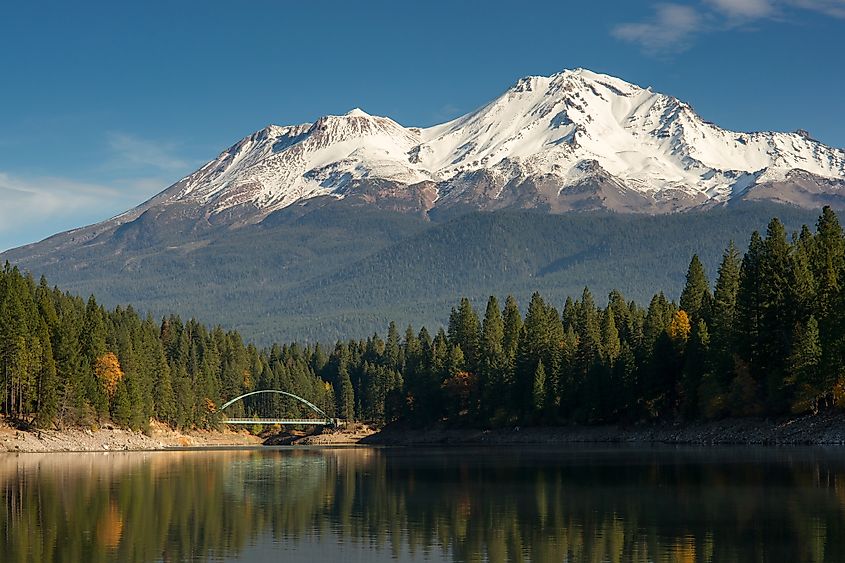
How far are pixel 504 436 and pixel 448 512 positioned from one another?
95614mm

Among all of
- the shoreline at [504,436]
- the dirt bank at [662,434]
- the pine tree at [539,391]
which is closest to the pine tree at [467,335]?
the shoreline at [504,436]

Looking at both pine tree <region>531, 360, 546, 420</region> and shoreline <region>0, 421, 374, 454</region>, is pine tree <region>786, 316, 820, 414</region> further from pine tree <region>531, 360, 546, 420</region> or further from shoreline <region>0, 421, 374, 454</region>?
shoreline <region>0, 421, 374, 454</region>

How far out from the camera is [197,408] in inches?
7293

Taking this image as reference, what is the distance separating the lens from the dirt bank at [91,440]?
121750 millimetres

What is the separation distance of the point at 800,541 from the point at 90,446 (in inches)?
3923

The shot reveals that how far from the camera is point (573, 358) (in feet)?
505

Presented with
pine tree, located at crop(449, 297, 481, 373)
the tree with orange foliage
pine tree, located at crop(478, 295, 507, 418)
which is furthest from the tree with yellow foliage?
the tree with orange foliage

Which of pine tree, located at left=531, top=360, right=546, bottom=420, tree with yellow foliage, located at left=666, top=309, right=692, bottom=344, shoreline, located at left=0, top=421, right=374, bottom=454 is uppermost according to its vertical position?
tree with yellow foliage, located at left=666, top=309, right=692, bottom=344

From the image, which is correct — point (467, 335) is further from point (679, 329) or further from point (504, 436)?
point (679, 329)

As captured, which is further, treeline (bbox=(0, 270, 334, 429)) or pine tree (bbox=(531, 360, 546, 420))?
pine tree (bbox=(531, 360, 546, 420))

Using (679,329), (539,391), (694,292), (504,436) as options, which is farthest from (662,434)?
(694,292)

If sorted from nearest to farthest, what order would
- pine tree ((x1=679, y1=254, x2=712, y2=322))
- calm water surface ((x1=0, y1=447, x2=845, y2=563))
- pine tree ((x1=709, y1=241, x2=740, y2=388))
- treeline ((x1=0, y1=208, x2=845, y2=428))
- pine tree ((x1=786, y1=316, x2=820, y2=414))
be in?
calm water surface ((x1=0, y1=447, x2=845, y2=563)) < pine tree ((x1=786, y1=316, x2=820, y2=414)) < treeline ((x1=0, y1=208, x2=845, y2=428)) < pine tree ((x1=709, y1=241, x2=740, y2=388)) < pine tree ((x1=679, y1=254, x2=712, y2=322))

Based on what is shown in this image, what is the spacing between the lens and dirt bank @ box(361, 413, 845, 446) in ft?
338

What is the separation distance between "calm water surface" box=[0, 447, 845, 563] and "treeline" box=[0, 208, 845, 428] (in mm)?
19156
